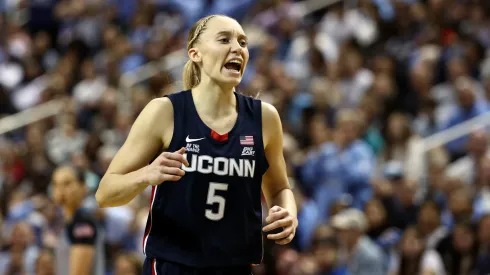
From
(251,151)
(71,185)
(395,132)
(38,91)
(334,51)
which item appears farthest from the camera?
(38,91)

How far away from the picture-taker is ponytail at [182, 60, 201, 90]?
4.64 metres

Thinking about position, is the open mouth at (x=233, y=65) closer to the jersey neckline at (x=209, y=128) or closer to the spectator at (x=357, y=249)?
the jersey neckline at (x=209, y=128)

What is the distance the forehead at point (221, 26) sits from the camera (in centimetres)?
448

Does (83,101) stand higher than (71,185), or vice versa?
(83,101)

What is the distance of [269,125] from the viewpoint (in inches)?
180

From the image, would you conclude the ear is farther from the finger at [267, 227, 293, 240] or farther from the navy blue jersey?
the finger at [267, 227, 293, 240]

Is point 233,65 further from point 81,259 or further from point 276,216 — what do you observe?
point 81,259

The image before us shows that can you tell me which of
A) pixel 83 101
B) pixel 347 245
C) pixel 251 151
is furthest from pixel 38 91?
pixel 251 151

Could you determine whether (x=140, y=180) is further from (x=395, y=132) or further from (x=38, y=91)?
(x=38, y=91)

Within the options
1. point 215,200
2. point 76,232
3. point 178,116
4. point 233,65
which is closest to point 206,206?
point 215,200

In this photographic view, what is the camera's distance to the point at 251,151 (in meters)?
4.39

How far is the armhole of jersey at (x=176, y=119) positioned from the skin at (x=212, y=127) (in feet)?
0.07

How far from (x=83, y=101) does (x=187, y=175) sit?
27.1 feet

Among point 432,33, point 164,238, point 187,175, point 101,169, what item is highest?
point 432,33
